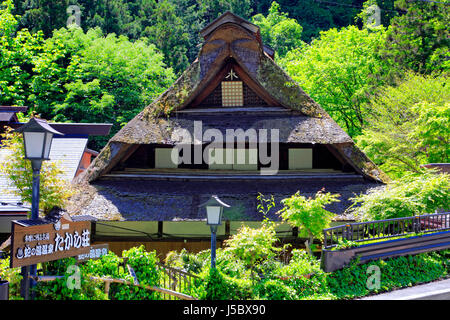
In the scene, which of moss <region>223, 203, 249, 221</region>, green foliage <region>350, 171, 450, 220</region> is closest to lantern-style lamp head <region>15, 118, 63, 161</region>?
moss <region>223, 203, 249, 221</region>

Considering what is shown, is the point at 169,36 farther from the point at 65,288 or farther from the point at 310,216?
the point at 65,288

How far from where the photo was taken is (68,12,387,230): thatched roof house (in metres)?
17.3

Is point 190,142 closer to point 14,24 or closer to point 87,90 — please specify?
point 87,90

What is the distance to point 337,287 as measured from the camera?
1216cm

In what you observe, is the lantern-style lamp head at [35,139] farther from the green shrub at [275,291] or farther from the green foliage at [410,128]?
the green foliage at [410,128]

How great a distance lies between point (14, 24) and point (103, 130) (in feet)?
60.5

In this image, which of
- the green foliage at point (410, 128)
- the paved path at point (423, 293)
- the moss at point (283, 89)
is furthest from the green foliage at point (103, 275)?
the green foliage at point (410, 128)

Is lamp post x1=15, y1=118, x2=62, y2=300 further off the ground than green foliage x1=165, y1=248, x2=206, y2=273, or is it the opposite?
lamp post x1=15, y1=118, x2=62, y2=300

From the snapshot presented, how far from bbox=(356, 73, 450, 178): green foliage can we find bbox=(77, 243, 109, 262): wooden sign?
15.3 m

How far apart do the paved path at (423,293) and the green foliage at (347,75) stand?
21554 millimetres

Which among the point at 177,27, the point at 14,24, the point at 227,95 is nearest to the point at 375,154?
the point at 227,95

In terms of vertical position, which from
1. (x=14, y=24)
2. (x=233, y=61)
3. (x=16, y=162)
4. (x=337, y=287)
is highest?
(x=14, y=24)

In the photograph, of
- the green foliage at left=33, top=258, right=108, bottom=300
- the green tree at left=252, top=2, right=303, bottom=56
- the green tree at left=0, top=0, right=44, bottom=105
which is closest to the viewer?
the green foliage at left=33, top=258, right=108, bottom=300
